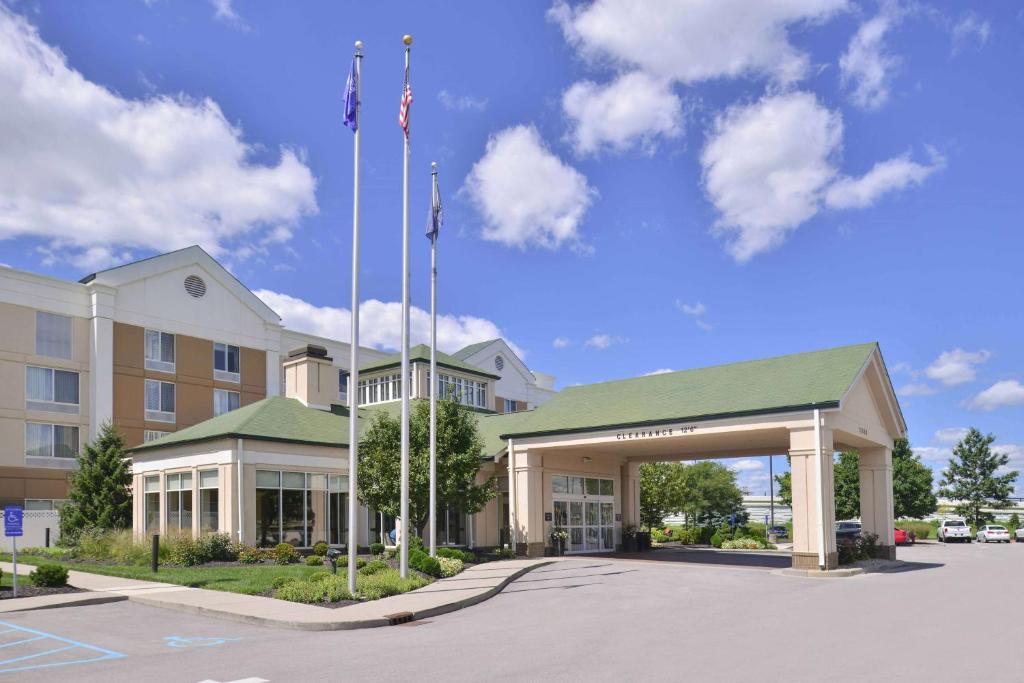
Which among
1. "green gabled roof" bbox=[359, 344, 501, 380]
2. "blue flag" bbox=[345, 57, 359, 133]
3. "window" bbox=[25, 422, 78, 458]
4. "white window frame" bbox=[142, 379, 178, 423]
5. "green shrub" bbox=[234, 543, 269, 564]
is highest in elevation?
"blue flag" bbox=[345, 57, 359, 133]

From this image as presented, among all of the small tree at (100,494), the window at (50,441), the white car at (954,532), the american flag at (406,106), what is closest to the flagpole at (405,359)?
the american flag at (406,106)

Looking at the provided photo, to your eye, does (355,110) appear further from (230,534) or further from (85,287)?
(85,287)

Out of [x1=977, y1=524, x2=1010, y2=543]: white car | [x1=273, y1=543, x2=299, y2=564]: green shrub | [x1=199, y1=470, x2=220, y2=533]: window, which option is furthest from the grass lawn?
[x1=977, y1=524, x2=1010, y2=543]: white car

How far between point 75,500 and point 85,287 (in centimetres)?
1406

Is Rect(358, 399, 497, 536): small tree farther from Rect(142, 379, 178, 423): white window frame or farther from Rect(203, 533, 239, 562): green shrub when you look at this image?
Rect(142, 379, 178, 423): white window frame

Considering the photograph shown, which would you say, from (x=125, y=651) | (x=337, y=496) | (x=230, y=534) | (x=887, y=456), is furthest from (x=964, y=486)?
(x=125, y=651)

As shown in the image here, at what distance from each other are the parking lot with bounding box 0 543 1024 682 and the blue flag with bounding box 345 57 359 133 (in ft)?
36.5

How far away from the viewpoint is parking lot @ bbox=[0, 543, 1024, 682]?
11.0m

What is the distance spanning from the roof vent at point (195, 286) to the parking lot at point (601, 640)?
3413cm

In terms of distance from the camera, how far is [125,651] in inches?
530

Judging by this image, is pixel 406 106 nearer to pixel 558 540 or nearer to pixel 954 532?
pixel 558 540

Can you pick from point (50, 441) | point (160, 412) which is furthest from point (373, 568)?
point (160, 412)

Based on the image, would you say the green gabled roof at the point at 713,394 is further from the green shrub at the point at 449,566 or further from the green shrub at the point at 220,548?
the green shrub at the point at 220,548

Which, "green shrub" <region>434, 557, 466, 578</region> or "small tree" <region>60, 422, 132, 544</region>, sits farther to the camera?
"small tree" <region>60, 422, 132, 544</region>
